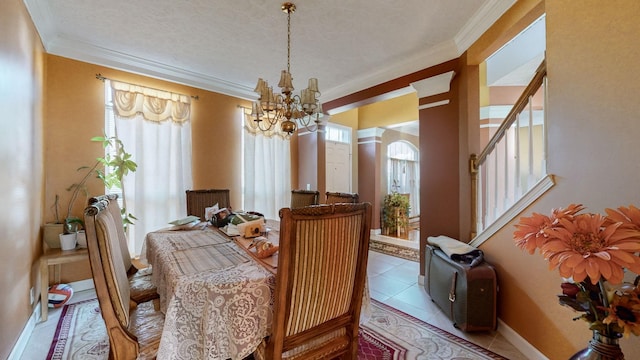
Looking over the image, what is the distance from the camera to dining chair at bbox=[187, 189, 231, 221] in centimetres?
281

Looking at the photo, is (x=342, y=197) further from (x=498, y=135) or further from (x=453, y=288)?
(x=498, y=135)

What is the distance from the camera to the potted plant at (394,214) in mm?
5613

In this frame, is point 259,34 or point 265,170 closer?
point 259,34

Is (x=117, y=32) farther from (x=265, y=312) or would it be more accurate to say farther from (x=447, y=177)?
(x=447, y=177)

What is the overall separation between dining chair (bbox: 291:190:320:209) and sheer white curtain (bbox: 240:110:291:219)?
1.31 m

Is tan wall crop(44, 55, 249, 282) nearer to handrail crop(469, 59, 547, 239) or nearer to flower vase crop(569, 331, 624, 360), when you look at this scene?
handrail crop(469, 59, 547, 239)

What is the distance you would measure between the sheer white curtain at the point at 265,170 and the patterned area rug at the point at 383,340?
7.11 feet

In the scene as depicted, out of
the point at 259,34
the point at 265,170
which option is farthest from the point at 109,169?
the point at 259,34

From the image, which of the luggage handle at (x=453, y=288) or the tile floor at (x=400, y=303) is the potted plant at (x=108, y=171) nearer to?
the tile floor at (x=400, y=303)

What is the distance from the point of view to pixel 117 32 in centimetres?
241

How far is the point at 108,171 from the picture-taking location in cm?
284

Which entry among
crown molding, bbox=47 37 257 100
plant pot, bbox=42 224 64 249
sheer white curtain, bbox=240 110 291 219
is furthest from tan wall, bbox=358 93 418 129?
plant pot, bbox=42 224 64 249

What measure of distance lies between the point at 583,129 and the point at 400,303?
2002 millimetres

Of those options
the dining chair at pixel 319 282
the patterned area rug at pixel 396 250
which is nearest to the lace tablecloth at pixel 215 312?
the dining chair at pixel 319 282
